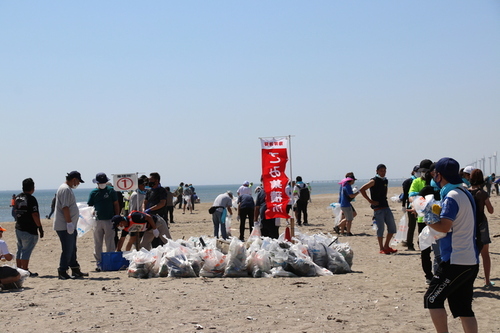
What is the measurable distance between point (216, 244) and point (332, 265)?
75.1 inches

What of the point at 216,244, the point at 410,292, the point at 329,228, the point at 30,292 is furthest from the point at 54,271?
the point at 329,228

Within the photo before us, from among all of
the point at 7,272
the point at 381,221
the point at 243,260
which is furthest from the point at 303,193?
the point at 7,272

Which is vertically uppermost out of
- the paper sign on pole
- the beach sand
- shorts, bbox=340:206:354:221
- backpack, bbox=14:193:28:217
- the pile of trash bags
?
the paper sign on pole

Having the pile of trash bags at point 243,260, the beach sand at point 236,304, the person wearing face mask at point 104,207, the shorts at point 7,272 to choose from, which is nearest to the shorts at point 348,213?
the beach sand at point 236,304

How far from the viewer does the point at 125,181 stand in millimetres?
11781

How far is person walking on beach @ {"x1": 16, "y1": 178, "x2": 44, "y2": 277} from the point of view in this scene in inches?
377

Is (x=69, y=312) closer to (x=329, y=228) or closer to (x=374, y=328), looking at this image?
(x=374, y=328)

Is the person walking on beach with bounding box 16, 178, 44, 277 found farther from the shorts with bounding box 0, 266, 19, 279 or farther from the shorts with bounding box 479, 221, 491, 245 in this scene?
the shorts with bounding box 479, 221, 491, 245

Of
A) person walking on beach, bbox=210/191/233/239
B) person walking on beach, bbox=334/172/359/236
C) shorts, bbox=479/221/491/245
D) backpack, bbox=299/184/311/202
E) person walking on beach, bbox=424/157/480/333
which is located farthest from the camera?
backpack, bbox=299/184/311/202

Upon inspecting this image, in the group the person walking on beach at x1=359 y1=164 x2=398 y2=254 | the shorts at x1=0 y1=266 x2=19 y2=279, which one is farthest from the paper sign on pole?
the person walking on beach at x1=359 y1=164 x2=398 y2=254

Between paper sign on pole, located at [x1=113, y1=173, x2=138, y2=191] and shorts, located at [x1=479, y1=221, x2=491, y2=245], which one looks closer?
shorts, located at [x1=479, y1=221, x2=491, y2=245]

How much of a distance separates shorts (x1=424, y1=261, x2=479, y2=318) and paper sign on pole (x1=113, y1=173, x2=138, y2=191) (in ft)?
26.5

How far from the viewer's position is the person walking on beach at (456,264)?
4.54 meters

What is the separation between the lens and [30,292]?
8.01 metres
